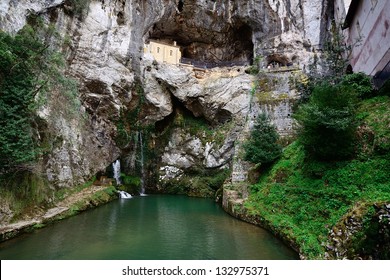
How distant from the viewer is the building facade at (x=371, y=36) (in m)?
13.2

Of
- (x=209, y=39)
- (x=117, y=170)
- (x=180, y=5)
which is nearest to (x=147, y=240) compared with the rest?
(x=117, y=170)

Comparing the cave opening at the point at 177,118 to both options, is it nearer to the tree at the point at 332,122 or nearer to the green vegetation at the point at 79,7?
the green vegetation at the point at 79,7

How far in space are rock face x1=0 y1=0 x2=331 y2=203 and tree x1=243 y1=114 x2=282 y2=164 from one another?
5443mm

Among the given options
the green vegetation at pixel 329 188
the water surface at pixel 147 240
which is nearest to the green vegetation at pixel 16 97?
the water surface at pixel 147 240

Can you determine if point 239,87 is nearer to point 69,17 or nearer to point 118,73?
point 118,73

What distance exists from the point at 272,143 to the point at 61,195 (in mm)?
13860

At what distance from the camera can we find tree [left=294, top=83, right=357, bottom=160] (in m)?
9.70

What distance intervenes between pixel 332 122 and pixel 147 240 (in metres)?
8.57

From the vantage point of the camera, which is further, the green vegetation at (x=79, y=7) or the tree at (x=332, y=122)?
the green vegetation at (x=79, y=7)

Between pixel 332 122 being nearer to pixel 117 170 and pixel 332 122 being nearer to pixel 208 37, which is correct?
pixel 117 170

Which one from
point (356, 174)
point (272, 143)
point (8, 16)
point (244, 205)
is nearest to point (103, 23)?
point (8, 16)

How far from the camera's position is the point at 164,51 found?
30.8 metres

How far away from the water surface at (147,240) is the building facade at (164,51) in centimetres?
2118

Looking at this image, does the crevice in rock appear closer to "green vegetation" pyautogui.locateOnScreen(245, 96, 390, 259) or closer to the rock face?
the rock face
